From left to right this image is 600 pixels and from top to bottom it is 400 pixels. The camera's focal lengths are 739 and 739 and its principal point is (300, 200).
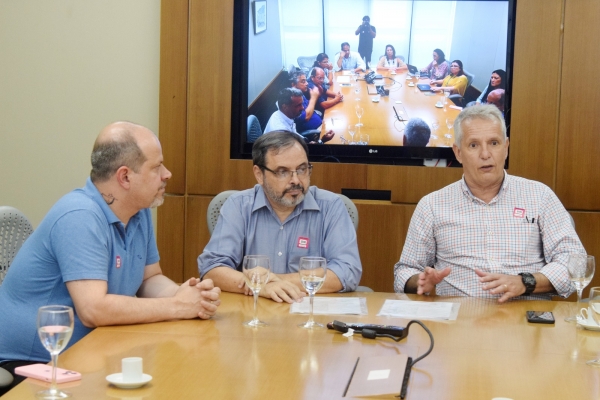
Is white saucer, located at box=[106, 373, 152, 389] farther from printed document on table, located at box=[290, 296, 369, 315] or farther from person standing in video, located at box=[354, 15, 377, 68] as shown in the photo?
person standing in video, located at box=[354, 15, 377, 68]

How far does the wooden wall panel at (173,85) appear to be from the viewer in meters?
4.47

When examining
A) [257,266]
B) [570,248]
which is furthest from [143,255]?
[570,248]

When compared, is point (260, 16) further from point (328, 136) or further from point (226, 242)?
point (226, 242)

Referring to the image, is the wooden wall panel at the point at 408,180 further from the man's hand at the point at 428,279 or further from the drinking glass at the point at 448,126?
the man's hand at the point at 428,279

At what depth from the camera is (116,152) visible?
8.23 feet

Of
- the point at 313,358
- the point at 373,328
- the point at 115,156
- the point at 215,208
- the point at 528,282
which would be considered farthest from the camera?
the point at 215,208

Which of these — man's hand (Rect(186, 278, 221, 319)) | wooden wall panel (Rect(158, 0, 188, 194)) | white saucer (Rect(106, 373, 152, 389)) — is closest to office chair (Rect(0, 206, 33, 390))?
man's hand (Rect(186, 278, 221, 319))

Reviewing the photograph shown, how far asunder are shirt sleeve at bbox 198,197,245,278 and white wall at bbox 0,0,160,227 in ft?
5.68

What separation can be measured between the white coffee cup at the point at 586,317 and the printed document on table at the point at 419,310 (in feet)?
1.30

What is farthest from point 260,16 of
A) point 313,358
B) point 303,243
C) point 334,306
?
point 313,358

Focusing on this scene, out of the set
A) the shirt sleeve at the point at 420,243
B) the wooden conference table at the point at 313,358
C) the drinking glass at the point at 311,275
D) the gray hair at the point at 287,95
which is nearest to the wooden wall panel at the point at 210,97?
the gray hair at the point at 287,95

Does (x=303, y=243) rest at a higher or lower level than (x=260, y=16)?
lower

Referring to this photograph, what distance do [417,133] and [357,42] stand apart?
65cm

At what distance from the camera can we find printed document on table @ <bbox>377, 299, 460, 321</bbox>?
2439 millimetres
